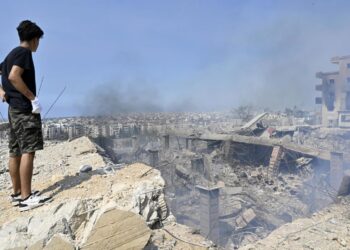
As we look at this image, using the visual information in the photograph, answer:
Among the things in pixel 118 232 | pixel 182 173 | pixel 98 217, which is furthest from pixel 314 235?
pixel 182 173

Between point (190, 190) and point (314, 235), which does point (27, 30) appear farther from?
point (190, 190)

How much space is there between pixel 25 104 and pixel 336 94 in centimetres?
3701

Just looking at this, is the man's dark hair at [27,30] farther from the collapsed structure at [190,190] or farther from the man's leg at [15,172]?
the collapsed structure at [190,190]

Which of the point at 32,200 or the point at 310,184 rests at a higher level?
the point at 32,200

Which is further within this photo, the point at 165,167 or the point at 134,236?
the point at 165,167

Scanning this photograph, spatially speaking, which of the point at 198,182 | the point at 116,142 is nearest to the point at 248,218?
the point at 198,182

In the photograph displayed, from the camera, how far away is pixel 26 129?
2.86m

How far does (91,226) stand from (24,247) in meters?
0.48

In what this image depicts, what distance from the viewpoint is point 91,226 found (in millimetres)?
2574

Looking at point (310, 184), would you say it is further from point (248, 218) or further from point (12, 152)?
point (12, 152)

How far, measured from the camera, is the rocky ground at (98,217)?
2.46m

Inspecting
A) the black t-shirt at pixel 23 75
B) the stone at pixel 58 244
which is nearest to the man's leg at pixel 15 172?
the black t-shirt at pixel 23 75

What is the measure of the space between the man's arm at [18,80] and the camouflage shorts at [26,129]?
20 centimetres

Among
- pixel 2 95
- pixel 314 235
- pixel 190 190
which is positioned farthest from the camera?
pixel 190 190
